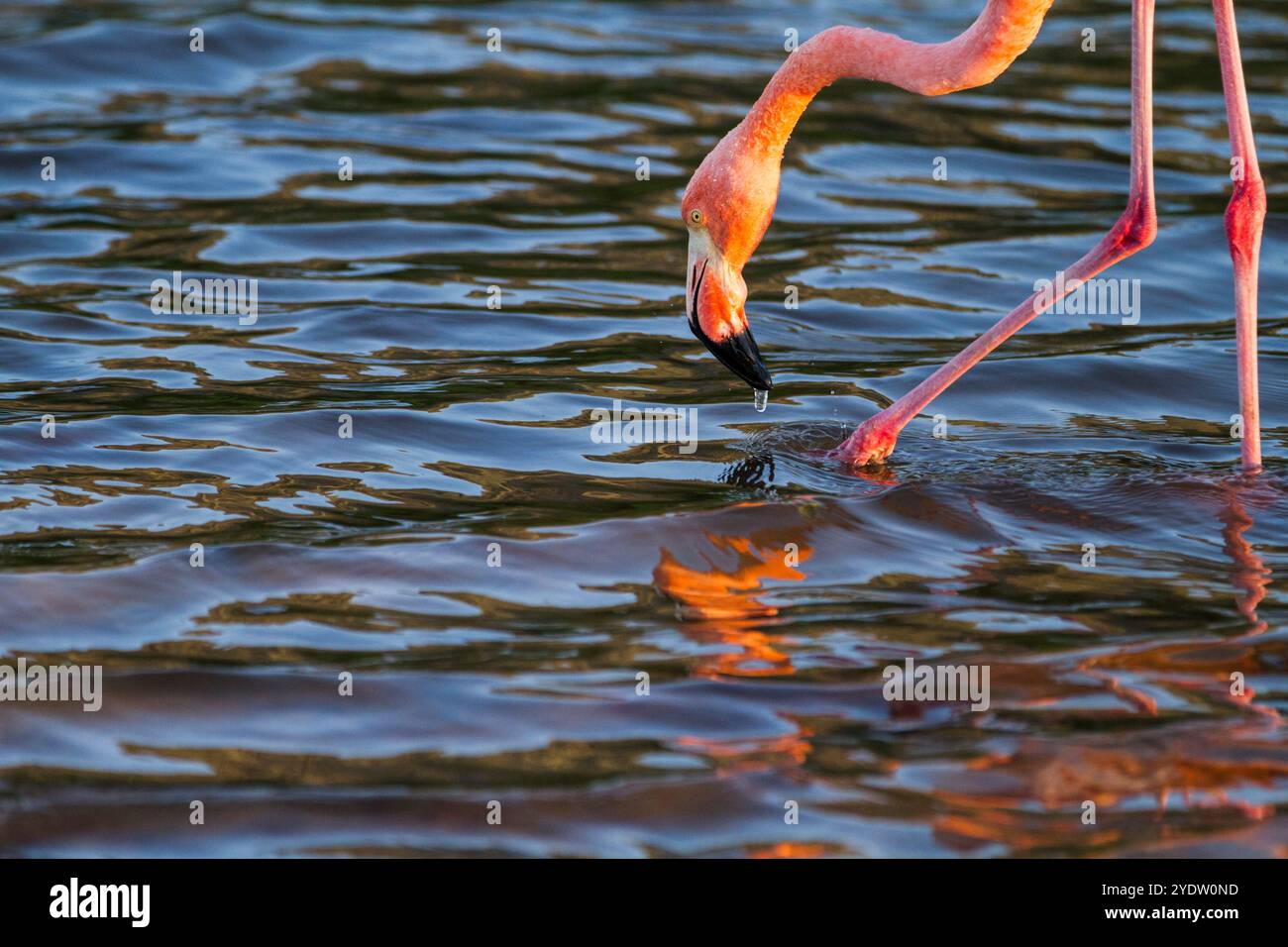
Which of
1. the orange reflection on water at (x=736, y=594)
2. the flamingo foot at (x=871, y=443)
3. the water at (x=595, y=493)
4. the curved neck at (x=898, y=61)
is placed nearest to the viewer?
the water at (x=595, y=493)

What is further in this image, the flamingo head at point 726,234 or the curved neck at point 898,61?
the flamingo head at point 726,234

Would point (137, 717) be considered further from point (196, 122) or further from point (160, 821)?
point (196, 122)

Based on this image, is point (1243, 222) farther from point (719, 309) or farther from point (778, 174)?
point (719, 309)

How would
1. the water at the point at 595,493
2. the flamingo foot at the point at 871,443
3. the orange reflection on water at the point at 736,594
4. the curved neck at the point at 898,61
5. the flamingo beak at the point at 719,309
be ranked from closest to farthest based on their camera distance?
the water at the point at 595,493, the orange reflection on water at the point at 736,594, the curved neck at the point at 898,61, the flamingo beak at the point at 719,309, the flamingo foot at the point at 871,443

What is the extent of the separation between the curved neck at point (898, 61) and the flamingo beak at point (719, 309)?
48cm

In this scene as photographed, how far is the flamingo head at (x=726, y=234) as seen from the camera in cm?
651

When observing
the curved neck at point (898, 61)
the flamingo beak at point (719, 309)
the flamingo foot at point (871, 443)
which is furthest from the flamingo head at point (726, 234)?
the flamingo foot at point (871, 443)

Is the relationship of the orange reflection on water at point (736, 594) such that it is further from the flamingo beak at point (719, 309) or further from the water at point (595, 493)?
the flamingo beak at point (719, 309)

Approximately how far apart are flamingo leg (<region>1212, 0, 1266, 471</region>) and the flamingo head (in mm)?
1690

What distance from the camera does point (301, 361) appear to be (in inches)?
325

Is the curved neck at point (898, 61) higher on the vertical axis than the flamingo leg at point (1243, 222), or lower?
higher

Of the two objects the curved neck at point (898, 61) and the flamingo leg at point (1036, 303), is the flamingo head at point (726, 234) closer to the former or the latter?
the curved neck at point (898, 61)

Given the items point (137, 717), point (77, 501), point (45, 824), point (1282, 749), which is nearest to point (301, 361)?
point (77, 501)

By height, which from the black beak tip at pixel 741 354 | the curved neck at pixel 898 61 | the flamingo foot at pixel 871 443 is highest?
the curved neck at pixel 898 61
